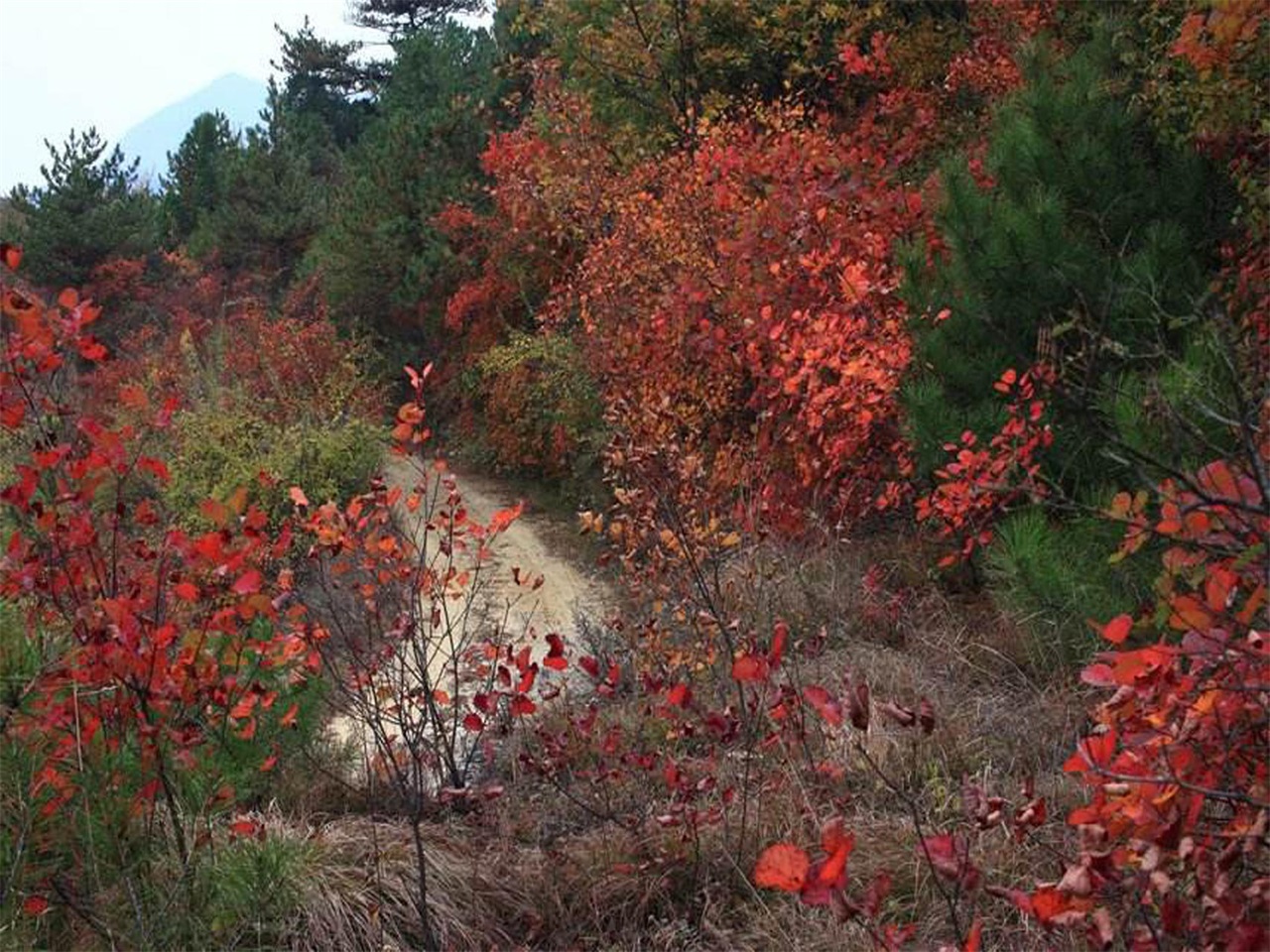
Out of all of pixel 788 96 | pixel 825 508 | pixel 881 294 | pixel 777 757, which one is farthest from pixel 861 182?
pixel 777 757

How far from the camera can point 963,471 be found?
6.59 m

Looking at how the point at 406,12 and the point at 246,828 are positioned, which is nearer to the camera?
the point at 246,828

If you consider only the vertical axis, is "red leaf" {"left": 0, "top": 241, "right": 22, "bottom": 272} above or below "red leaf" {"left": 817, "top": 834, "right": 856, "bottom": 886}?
above

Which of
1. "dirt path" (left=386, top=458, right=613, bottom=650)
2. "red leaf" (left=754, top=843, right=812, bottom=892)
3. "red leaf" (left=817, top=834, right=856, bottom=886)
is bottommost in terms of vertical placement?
"dirt path" (left=386, top=458, right=613, bottom=650)

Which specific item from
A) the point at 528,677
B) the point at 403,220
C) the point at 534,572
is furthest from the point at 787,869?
the point at 403,220

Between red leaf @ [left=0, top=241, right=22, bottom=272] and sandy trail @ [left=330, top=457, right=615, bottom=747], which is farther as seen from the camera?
sandy trail @ [left=330, top=457, right=615, bottom=747]

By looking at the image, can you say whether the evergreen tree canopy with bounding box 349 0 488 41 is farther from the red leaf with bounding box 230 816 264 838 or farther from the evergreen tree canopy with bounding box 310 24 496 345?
the red leaf with bounding box 230 816 264 838

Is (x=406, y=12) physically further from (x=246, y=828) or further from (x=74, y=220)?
(x=246, y=828)

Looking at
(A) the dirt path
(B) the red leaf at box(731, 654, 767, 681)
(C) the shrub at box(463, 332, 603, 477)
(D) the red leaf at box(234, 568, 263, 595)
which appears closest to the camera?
(B) the red leaf at box(731, 654, 767, 681)

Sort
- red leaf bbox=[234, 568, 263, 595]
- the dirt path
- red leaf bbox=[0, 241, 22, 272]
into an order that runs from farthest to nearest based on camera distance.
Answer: the dirt path
red leaf bbox=[234, 568, 263, 595]
red leaf bbox=[0, 241, 22, 272]

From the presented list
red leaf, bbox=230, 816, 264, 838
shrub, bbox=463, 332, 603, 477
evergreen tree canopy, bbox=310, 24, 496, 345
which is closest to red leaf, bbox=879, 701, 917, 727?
red leaf, bbox=230, 816, 264, 838

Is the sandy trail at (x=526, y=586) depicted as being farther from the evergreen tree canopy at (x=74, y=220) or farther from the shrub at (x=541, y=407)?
the evergreen tree canopy at (x=74, y=220)

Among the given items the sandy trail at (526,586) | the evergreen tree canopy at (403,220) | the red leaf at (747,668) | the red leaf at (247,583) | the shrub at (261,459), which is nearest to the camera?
the red leaf at (747,668)

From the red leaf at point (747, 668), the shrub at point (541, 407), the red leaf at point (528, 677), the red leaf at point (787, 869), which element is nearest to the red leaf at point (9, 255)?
the red leaf at point (528, 677)
